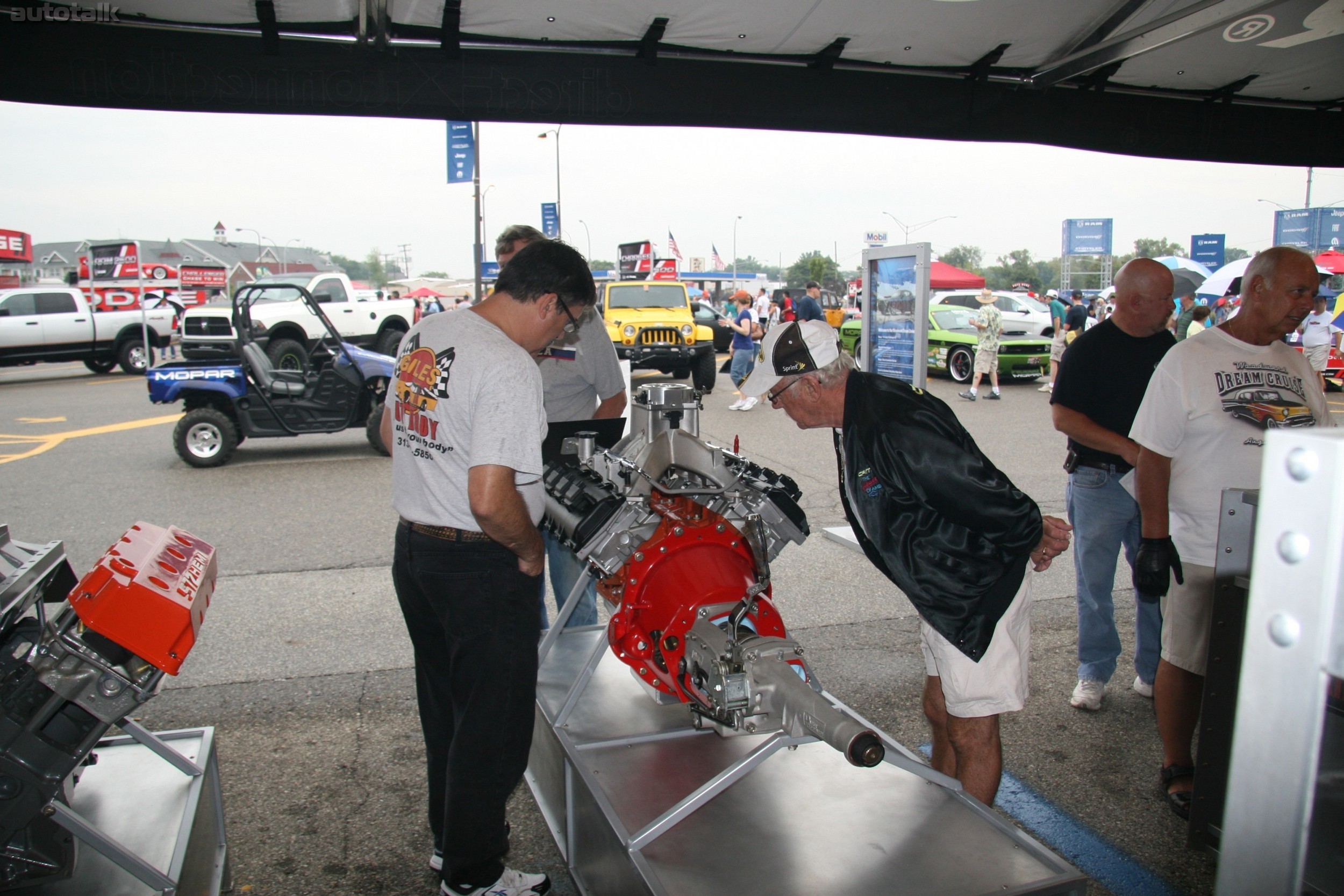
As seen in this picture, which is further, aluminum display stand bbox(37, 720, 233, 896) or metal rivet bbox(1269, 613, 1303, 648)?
aluminum display stand bbox(37, 720, 233, 896)

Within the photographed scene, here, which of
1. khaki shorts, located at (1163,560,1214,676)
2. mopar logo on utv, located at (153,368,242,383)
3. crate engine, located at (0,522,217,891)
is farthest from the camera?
mopar logo on utv, located at (153,368,242,383)

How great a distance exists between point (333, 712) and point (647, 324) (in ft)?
38.7

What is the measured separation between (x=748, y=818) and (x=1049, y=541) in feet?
3.70

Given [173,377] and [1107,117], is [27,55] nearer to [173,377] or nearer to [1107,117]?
[1107,117]

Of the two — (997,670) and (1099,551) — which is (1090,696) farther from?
(997,670)

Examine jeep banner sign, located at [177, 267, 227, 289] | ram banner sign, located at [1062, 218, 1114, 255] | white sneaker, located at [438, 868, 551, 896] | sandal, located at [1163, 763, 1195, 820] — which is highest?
ram banner sign, located at [1062, 218, 1114, 255]

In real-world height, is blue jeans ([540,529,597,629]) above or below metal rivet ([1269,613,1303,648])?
below

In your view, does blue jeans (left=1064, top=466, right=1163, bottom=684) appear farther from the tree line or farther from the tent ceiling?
the tree line

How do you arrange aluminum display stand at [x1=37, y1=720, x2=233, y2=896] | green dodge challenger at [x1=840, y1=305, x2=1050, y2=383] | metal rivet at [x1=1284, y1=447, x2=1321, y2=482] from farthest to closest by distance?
green dodge challenger at [x1=840, y1=305, x2=1050, y2=383]
aluminum display stand at [x1=37, y1=720, x2=233, y2=896]
metal rivet at [x1=1284, y1=447, x2=1321, y2=482]

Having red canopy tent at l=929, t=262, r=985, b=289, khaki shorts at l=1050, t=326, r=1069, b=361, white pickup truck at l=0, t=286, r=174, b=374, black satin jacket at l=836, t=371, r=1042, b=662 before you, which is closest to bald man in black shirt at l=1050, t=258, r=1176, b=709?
black satin jacket at l=836, t=371, r=1042, b=662

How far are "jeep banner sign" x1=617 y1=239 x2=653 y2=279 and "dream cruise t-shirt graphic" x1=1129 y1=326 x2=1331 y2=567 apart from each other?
102ft

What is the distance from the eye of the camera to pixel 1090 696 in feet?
11.8

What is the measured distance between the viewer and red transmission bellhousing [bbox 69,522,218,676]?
1.88 meters

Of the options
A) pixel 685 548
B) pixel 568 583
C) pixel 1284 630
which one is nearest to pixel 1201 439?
pixel 685 548
